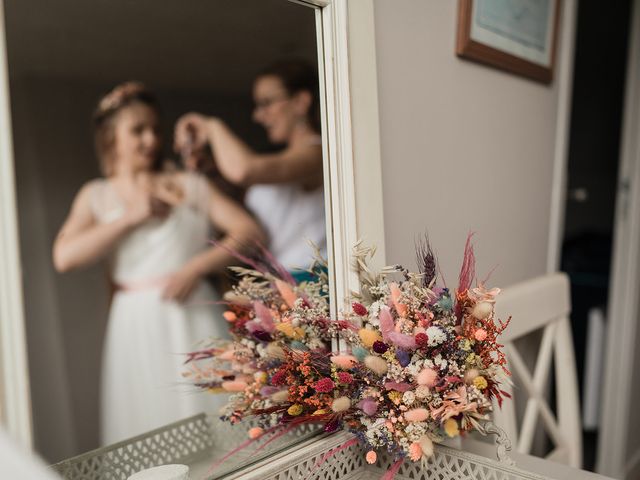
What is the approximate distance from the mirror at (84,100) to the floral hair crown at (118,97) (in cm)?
2

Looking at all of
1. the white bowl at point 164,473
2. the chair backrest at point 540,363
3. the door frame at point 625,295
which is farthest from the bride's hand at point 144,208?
the door frame at point 625,295

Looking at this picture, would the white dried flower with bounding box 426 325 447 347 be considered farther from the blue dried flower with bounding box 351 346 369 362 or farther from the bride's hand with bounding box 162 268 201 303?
the bride's hand with bounding box 162 268 201 303

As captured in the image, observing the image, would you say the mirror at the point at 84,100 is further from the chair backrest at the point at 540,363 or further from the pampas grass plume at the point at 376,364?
the chair backrest at the point at 540,363

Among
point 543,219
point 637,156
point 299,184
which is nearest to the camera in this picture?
point 299,184

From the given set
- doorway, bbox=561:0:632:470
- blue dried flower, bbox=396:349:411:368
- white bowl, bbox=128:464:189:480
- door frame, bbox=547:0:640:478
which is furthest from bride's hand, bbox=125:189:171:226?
doorway, bbox=561:0:632:470

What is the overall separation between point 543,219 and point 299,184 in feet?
2.64

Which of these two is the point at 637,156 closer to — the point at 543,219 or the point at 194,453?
the point at 543,219

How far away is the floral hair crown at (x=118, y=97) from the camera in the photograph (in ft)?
3.31

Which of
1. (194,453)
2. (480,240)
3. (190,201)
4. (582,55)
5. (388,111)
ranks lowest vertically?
(194,453)

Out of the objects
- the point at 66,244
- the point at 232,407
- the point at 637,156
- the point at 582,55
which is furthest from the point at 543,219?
the point at 582,55

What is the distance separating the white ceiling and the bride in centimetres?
7

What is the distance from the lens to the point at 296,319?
84 centimetres

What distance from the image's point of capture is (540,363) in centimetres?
137

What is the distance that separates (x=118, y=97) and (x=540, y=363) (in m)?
1.13
